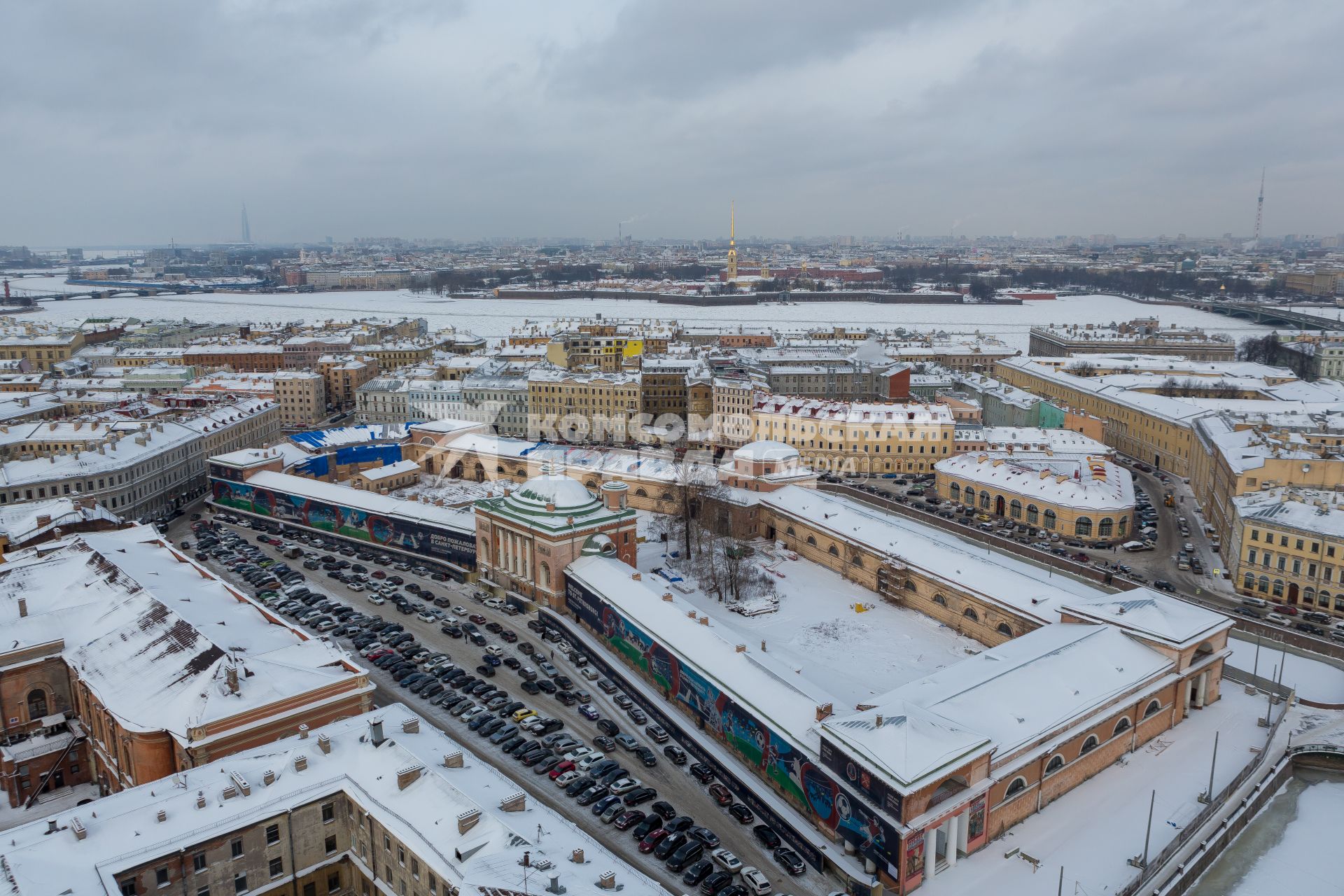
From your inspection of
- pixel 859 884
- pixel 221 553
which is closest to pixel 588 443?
pixel 221 553

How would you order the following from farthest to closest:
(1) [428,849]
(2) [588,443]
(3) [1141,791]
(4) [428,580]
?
1. (2) [588,443]
2. (4) [428,580]
3. (3) [1141,791]
4. (1) [428,849]

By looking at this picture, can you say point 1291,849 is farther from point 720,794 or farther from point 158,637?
point 158,637

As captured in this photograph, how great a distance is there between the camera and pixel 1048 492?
44625 millimetres

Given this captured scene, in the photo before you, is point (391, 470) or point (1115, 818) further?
point (391, 470)

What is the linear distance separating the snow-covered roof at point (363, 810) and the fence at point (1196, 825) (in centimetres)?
1031

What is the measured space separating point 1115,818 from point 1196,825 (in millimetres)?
1672

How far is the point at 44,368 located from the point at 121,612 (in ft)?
251

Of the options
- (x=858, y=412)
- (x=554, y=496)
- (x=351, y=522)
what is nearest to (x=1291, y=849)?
(x=554, y=496)

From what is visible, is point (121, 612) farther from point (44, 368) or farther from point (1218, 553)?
point (44, 368)

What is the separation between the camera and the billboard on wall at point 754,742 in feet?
64.7

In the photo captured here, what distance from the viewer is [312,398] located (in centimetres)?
7112

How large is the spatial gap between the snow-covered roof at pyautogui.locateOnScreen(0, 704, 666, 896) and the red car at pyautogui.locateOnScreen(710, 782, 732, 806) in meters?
5.88

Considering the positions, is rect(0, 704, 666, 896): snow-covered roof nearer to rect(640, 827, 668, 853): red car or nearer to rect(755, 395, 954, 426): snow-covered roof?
rect(640, 827, 668, 853): red car

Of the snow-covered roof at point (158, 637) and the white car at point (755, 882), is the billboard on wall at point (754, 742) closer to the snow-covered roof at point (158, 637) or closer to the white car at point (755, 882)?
the white car at point (755, 882)
